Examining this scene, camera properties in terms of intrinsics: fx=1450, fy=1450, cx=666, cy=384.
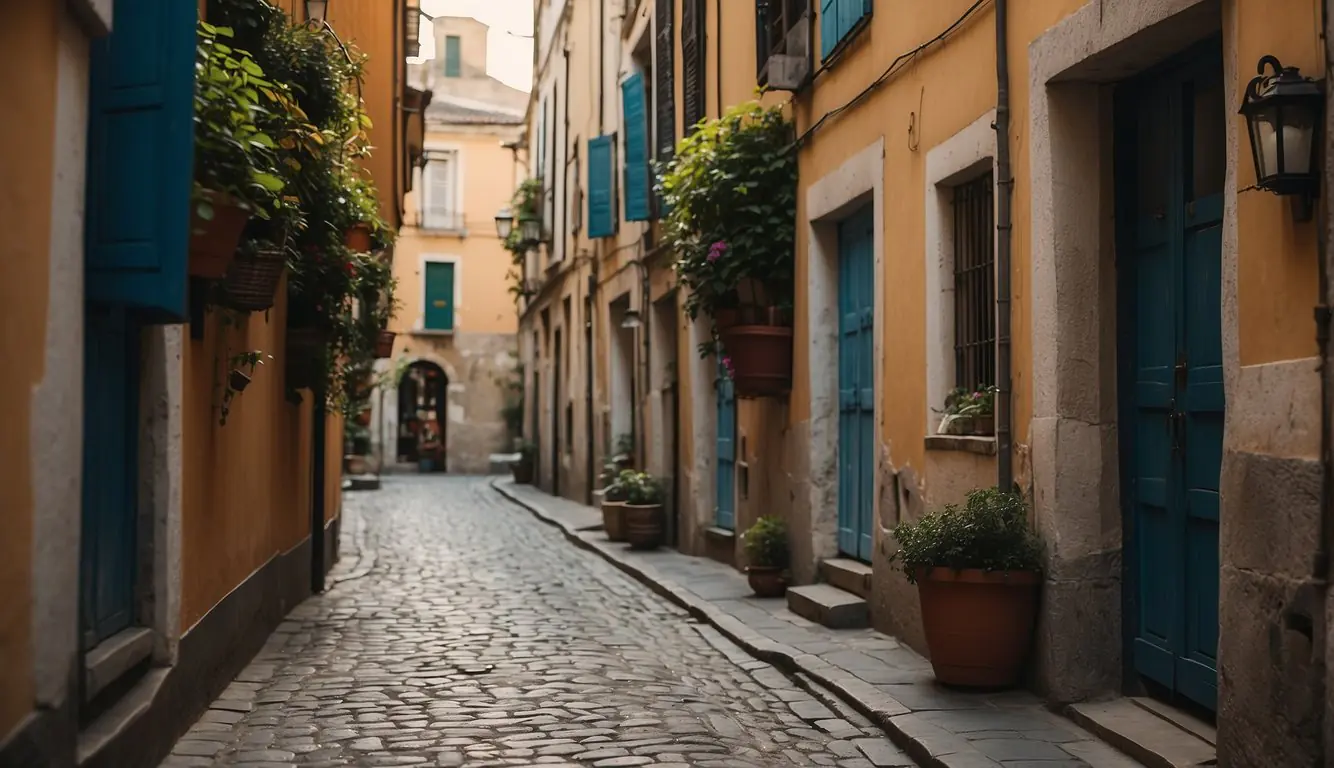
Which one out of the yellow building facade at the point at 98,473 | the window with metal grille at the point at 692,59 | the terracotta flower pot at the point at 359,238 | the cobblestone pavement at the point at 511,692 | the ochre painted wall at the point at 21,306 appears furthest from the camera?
the window with metal grille at the point at 692,59

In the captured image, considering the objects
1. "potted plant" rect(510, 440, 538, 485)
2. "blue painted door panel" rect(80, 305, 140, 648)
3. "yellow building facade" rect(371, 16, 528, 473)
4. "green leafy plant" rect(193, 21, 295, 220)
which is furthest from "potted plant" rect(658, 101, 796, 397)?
"yellow building facade" rect(371, 16, 528, 473)

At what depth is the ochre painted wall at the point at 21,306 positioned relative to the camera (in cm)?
354

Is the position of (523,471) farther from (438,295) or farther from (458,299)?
(438,295)

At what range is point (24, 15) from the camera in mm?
3646

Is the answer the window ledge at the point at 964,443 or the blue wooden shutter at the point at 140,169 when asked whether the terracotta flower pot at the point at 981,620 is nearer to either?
the window ledge at the point at 964,443

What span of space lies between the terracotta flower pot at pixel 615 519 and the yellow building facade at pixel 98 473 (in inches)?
266

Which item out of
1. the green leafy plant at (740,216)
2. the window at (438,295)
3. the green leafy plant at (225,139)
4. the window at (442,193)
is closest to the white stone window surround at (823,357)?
the green leafy plant at (740,216)

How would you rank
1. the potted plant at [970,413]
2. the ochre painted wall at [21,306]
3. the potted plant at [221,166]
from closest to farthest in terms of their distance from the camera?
1. the ochre painted wall at [21,306]
2. the potted plant at [221,166]
3. the potted plant at [970,413]

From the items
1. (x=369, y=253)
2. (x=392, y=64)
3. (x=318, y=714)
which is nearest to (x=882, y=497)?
(x=318, y=714)

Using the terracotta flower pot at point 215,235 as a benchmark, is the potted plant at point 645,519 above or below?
below

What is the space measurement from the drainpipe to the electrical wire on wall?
0.45 metres

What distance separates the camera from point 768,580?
1041cm

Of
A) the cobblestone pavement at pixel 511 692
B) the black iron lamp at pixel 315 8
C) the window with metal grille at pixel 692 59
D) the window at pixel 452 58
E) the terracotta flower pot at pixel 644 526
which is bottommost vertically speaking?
the cobblestone pavement at pixel 511 692

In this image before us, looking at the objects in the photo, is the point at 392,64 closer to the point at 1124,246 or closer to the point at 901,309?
the point at 901,309
